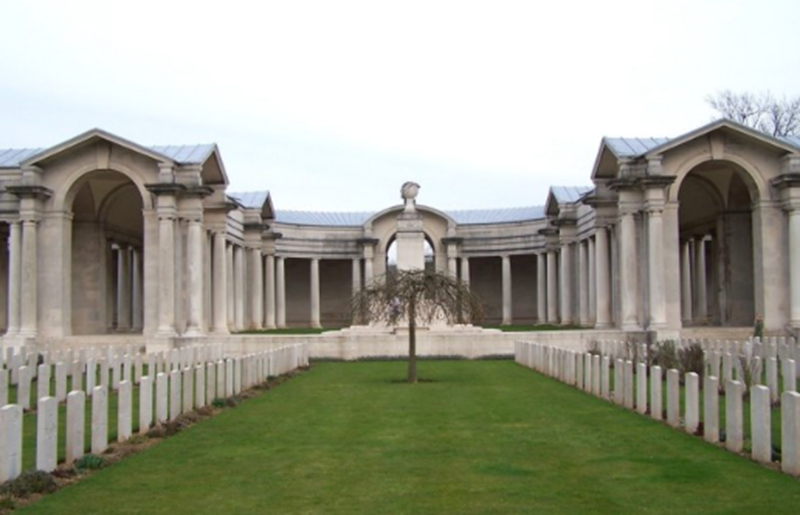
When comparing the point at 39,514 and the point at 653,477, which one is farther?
the point at 653,477

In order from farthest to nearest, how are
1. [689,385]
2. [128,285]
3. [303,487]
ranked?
[128,285], [689,385], [303,487]

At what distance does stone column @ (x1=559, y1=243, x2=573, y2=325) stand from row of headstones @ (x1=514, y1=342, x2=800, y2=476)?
2759 centimetres

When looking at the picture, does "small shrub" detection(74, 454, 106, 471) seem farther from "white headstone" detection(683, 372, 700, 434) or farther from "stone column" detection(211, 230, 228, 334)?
"stone column" detection(211, 230, 228, 334)

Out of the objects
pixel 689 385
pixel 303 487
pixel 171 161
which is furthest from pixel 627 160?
pixel 303 487

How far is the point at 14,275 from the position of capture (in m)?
34.6

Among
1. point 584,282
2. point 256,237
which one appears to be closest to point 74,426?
point 584,282

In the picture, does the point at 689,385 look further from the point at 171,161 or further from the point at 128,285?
the point at 128,285

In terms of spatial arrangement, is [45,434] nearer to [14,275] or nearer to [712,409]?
[712,409]

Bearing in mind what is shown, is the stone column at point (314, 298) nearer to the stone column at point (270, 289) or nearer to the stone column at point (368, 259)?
the stone column at point (368, 259)

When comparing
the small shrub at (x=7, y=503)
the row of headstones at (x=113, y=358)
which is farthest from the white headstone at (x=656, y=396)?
the row of headstones at (x=113, y=358)

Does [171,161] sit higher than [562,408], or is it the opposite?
[171,161]

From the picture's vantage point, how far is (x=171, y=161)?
1332 inches

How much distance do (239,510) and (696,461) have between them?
18.4 feet

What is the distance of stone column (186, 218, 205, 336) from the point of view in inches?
1364
